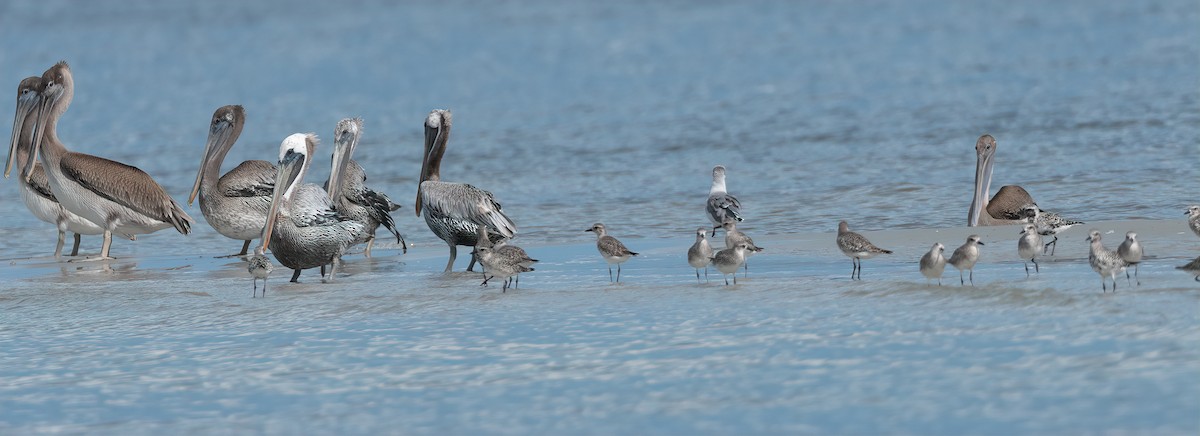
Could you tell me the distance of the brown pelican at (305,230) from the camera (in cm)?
856

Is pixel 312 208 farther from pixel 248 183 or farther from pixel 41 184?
pixel 41 184

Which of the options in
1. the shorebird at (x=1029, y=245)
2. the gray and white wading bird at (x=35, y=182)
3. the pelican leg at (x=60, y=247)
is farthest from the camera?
the gray and white wading bird at (x=35, y=182)

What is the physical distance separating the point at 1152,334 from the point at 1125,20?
25820 mm

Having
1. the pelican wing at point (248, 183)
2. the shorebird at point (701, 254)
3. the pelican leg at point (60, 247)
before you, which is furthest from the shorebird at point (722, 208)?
the pelican leg at point (60, 247)

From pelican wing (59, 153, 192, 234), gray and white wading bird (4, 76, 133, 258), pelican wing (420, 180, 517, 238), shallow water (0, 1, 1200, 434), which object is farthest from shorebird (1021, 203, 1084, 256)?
gray and white wading bird (4, 76, 133, 258)

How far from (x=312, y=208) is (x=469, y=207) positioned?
90 cm

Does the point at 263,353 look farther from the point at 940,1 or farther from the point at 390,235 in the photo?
the point at 940,1

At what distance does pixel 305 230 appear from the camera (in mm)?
8570

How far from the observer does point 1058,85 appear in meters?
19.9

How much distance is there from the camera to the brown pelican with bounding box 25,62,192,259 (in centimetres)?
1066

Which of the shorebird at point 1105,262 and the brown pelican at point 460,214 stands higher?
the brown pelican at point 460,214

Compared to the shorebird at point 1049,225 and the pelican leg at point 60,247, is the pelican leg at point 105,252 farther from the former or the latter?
the shorebird at point 1049,225

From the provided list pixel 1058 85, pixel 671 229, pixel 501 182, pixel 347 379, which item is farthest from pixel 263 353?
pixel 1058 85

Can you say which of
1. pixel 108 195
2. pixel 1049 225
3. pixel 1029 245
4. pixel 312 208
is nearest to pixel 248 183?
pixel 108 195
